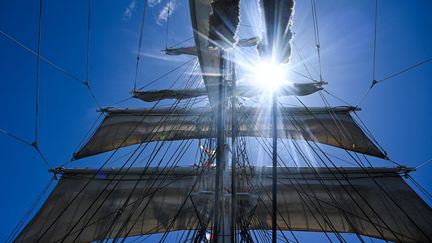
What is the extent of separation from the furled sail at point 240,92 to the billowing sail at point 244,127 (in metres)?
0.91

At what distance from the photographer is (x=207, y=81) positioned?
4.41 meters

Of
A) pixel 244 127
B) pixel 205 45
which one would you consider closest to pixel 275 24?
pixel 205 45

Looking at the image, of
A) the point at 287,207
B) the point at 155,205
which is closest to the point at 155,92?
the point at 155,205

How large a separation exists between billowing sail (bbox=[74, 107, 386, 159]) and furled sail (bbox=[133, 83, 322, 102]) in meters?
0.91

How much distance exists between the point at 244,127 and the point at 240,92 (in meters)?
3.10

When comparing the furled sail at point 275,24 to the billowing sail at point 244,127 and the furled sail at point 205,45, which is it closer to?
the furled sail at point 205,45

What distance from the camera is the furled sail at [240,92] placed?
373 inches

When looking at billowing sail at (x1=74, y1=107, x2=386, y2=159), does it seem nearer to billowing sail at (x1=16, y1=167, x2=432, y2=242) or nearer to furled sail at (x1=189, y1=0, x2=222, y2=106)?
billowing sail at (x1=16, y1=167, x2=432, y2=242)

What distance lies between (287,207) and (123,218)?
19.2 feet

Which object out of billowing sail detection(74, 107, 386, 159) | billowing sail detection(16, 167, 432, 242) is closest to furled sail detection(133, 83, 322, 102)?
billowing sail detection(74, 107, 386, 159)

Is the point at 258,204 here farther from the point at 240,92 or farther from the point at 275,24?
the point at 275,24

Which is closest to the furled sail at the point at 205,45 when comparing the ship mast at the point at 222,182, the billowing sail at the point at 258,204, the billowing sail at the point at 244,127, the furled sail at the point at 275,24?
the ship mast at the point at 222,182

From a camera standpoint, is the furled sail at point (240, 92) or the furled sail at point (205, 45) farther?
the furled sail at point (240, 92)

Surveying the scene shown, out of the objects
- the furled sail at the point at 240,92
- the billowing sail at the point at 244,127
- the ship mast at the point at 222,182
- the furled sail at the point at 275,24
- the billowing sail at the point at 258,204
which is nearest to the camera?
the furled sail at the point at 275,24
